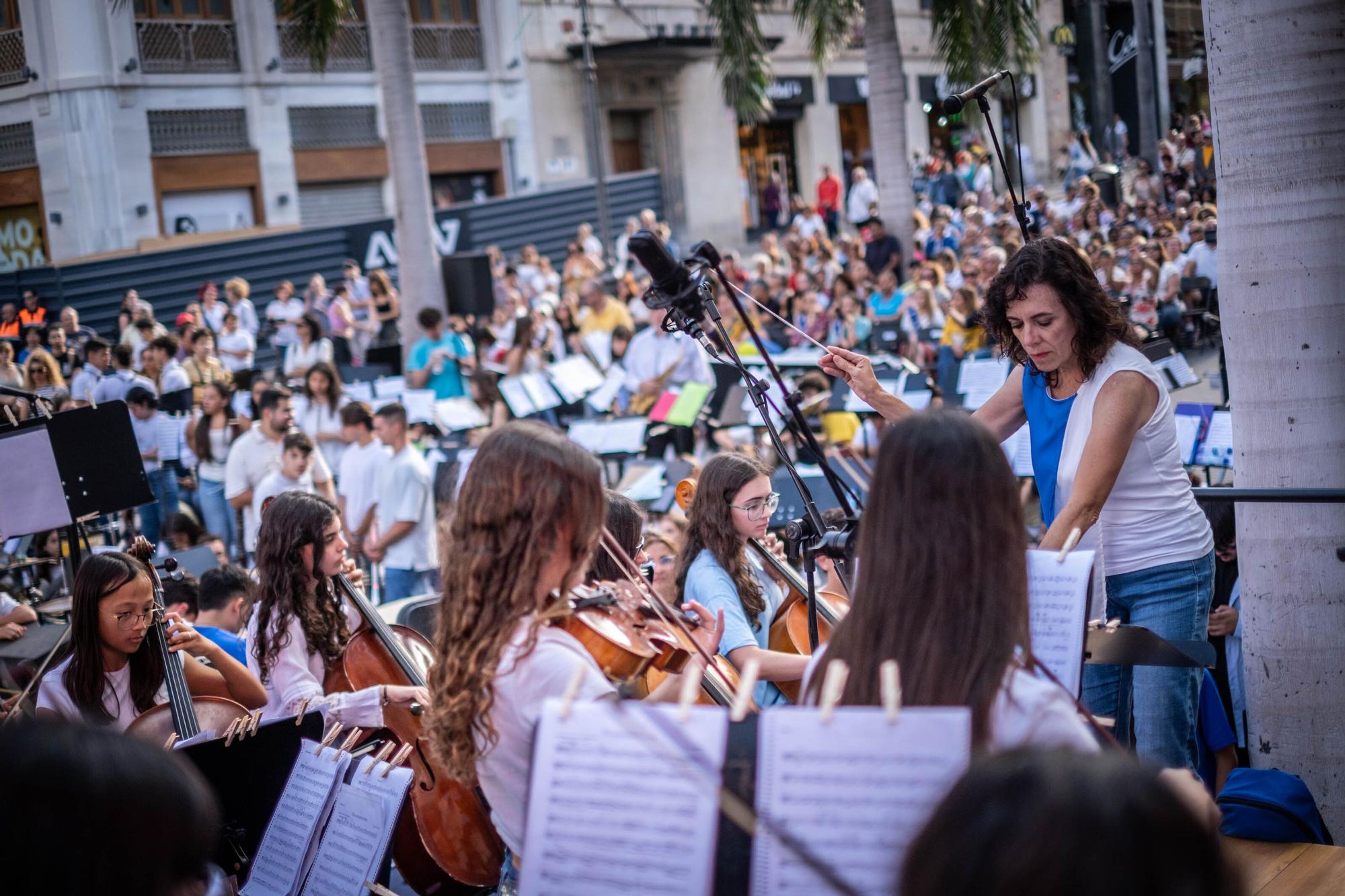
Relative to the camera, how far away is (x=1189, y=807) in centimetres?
144

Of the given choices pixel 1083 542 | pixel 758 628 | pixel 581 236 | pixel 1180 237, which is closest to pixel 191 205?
pixel 581 236

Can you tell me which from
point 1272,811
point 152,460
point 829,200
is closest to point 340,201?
point 829,200

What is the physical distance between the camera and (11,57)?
7.93 m

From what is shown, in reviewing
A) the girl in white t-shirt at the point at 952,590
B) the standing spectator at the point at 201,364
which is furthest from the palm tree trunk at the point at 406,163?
the girl in white t-shirt at the point at 952,590

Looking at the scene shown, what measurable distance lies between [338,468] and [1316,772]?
799 centimetres

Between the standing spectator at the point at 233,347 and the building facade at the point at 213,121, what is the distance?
1.84 m

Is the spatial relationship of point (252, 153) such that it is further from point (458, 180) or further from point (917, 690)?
point (917, 690)

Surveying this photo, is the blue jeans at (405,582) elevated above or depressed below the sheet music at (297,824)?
below

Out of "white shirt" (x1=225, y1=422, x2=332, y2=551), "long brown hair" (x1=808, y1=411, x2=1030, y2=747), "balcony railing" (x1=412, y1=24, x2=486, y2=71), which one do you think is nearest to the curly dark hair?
"long brown hair" (x1=808, y1=411, x2=1030, y2=747)

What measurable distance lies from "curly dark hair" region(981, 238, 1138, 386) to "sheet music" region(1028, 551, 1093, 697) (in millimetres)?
1066

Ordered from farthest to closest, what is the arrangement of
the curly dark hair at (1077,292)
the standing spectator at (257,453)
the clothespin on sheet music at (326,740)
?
the standing spectator at (257,453) → the curly dark hair at (1077,292) → the clothespin on sheet music at (326,740)

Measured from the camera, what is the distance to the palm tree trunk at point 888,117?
14.1m

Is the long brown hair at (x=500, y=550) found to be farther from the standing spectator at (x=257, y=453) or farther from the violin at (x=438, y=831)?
the standing spectator at (x=257, y=453)

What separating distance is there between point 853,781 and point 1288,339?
2.65m
